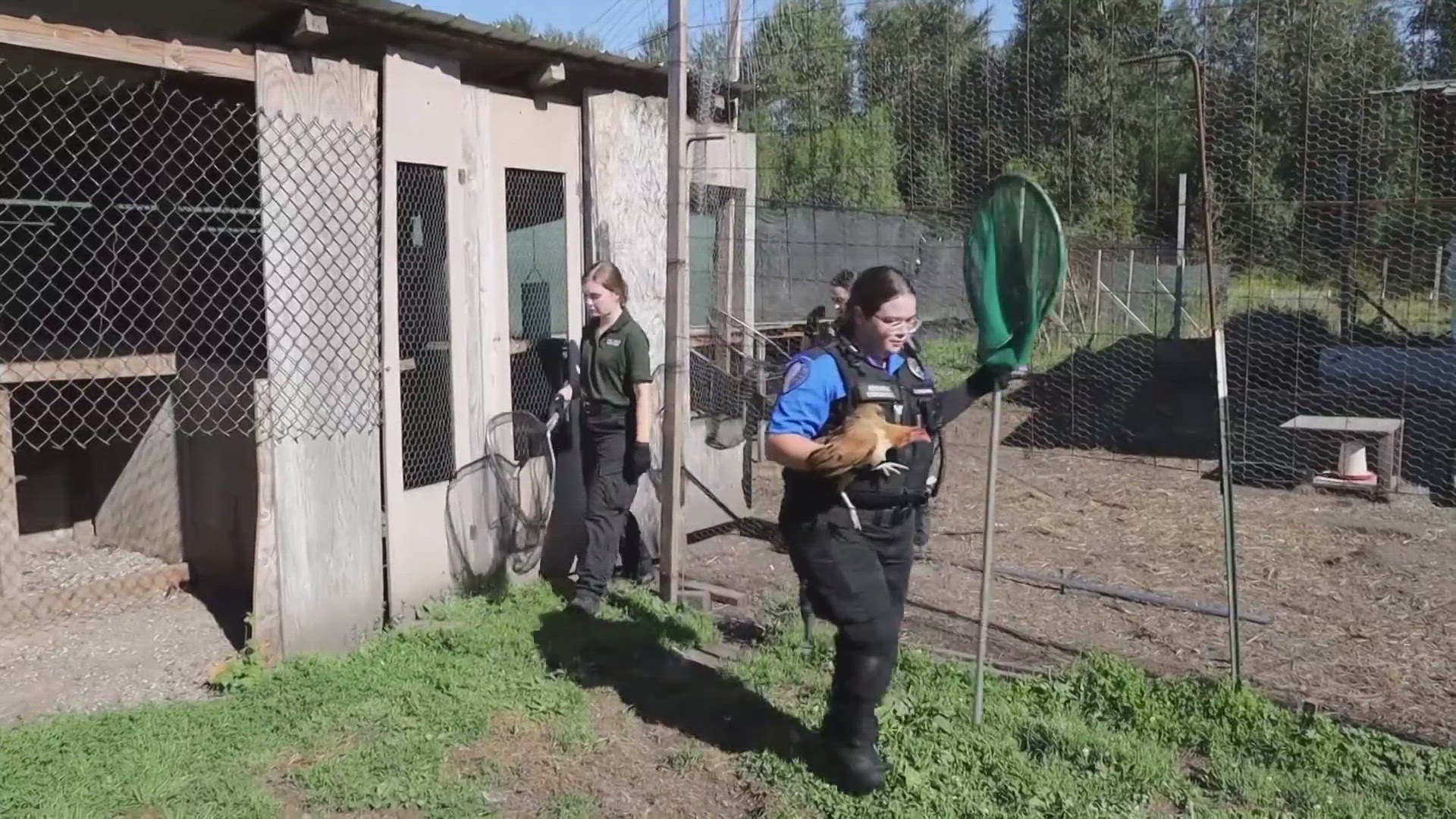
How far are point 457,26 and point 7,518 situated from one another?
127 inches

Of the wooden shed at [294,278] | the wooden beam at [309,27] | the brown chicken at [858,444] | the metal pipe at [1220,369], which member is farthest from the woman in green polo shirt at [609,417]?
the metal pipe at [1220,369]

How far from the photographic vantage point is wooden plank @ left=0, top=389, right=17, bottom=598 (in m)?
5.25

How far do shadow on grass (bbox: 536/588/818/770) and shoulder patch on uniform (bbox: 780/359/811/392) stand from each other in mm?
1369

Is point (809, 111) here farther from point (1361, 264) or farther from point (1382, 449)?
point (1361, 264)

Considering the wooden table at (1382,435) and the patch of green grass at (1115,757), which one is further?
the wooden table at (1382,435)

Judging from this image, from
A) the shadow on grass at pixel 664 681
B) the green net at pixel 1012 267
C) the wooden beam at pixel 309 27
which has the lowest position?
the shadow on grass at pixel 664 681

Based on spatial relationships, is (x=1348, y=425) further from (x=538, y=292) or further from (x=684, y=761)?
(x=684, y=761)

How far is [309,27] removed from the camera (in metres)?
4.41

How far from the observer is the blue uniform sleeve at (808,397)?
11.2 ft

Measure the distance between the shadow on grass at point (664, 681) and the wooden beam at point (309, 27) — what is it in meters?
2.77

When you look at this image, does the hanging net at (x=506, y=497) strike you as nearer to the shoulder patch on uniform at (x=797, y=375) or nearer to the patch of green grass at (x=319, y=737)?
the patch of green grass at (x=319, y=737)

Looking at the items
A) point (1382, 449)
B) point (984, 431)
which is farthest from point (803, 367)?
point (984, 431)

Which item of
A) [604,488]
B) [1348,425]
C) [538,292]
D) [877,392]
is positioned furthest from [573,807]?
[1348,425]

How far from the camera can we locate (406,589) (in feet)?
17.1
